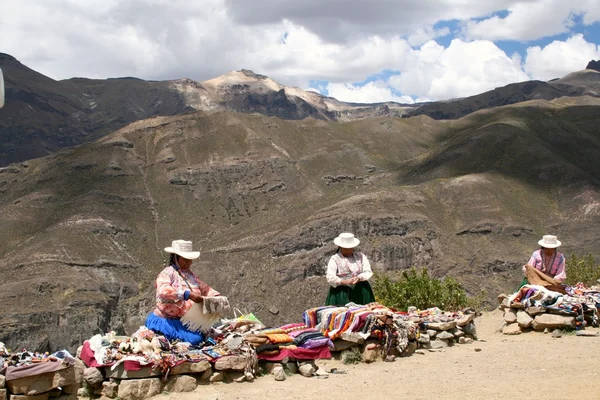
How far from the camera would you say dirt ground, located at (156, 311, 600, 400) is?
9.73 m

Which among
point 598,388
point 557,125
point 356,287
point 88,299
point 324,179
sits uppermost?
point 557,125

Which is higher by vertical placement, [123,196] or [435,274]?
[123,196]

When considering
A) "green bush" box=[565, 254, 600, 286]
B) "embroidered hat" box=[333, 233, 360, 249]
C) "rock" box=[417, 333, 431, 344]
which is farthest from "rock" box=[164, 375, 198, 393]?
"green bush" box=[565, 254, 600, 286]

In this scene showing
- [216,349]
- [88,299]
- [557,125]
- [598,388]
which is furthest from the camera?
[557,125]

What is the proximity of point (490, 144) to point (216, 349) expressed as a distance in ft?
279

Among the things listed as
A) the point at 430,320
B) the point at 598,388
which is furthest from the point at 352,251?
the point at 598,388

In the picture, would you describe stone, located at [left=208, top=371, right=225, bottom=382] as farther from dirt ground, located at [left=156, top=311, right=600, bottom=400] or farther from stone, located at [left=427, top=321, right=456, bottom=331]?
A: stone, located at [left=427, top=321, right=456, bottom=331]

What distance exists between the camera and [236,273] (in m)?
68.2

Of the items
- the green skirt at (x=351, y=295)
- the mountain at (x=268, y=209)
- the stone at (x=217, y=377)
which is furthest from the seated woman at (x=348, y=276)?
the mountain at (x=268, y=209)

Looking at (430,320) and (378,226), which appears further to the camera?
(378,226)

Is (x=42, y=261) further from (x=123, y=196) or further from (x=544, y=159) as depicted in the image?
(x=544, y=159)

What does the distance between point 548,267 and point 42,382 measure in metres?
10.7

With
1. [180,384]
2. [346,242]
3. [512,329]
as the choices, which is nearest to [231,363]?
[180,384]

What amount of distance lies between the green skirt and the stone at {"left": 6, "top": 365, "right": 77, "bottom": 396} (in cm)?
585
